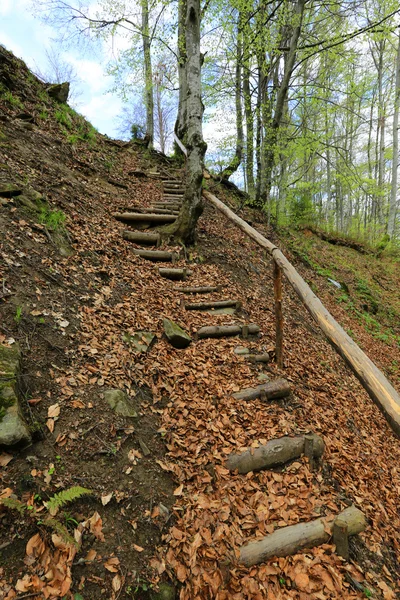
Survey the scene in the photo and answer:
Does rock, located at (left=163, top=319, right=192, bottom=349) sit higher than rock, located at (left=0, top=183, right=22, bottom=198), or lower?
lower

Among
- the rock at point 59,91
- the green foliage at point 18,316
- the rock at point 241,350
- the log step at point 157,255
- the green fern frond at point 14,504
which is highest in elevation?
the rock at point 59,91

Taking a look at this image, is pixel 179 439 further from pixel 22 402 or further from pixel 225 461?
pixel 22 402

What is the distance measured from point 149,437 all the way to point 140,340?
1.34 m

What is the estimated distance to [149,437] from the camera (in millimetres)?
2775

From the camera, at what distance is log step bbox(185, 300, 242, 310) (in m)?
5.15

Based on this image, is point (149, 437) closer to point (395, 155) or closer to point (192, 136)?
point (192, 136)

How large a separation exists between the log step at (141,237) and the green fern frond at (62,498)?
500 cm

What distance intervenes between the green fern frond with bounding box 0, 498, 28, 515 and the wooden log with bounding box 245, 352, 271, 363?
3050 mm

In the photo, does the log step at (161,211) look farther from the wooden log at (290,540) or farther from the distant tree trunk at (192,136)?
the wooden log at (290,540)

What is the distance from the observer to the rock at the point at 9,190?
14.2 feet

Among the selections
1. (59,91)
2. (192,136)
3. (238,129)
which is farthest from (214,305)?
(238,129)

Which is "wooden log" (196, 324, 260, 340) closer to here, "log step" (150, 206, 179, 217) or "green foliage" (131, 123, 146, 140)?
"log step" (150, 206, 179, 217)

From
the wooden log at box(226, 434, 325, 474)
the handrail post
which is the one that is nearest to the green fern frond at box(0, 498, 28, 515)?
the wooden log at box(226, 434, 325, 474)

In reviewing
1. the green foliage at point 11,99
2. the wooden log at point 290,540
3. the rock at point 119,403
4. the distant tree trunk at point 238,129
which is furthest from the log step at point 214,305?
the distant tree trunk at point 238,129
